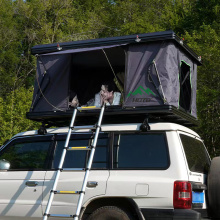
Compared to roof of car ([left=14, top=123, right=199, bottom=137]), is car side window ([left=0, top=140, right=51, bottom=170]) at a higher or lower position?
lower

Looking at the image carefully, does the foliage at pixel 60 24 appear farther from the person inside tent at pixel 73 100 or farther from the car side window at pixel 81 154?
the car side window at pixel 81 154

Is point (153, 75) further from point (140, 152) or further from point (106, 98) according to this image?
point (106, 98)

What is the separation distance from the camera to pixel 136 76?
23.2 feet

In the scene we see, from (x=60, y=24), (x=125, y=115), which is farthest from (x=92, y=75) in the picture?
(x=60, y=24)

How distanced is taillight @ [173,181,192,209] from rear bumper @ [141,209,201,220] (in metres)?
0.06

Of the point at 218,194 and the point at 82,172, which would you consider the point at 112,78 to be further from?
the point at 218,194

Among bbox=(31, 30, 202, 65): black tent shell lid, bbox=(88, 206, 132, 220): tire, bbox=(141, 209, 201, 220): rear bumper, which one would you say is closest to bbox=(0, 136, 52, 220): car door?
bbox=(88, 206, 132, 220): tire

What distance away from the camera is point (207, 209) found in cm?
626

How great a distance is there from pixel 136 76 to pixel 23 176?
231cm

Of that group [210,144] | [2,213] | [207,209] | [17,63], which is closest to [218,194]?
[207,209]

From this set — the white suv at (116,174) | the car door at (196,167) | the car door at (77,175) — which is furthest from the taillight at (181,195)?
the car door at (77,175)

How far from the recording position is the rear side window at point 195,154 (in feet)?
20.5

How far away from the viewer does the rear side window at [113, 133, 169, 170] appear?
19.9 ft

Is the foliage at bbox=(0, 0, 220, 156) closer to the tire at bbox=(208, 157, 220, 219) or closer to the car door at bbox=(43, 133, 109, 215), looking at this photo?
the car door at bbox=(43, 133, 109, 215)
